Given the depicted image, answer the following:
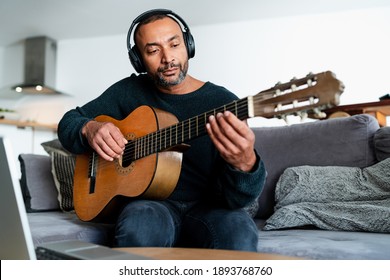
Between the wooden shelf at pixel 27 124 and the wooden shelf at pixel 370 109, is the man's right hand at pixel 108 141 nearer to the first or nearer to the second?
the wooden shelf at pixel 370 109

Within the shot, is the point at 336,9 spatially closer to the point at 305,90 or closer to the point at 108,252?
Result: the point at 305,90

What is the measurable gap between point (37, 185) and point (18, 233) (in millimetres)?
1371

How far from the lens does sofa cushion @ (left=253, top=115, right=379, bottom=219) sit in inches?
56.9

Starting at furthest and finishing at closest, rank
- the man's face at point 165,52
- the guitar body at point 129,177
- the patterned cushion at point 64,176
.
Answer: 1. the patterned cushion at point 64,176
2. the man's face at point 165,52
3. the guitar body at point 129,177

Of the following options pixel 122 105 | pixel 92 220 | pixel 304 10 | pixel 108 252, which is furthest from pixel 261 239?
pixel 304 10

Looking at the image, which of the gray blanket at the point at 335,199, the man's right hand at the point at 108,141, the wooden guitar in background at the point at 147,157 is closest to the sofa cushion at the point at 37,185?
the wooden guitar in background at the point at 147,157

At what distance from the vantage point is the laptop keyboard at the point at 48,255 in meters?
0.47

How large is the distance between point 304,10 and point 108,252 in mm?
3516

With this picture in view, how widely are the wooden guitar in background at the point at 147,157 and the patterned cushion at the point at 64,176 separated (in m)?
0.44

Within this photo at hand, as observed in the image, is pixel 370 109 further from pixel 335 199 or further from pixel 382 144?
pixel 335 199

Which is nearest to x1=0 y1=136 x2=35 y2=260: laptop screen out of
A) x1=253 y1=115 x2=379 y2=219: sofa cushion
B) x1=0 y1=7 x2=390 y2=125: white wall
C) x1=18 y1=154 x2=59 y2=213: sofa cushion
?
x1=253 y1=115 x2=379 y2=219: sofa cushion

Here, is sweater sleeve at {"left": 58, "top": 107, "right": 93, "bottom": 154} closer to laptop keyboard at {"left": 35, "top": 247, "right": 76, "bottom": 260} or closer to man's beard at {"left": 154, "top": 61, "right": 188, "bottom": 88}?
man's beard at {"left": 154, "top": 61, "right": 188, "bottom": 88}

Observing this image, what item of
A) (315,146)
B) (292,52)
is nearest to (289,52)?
(292,52)

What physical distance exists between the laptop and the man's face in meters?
0.76
